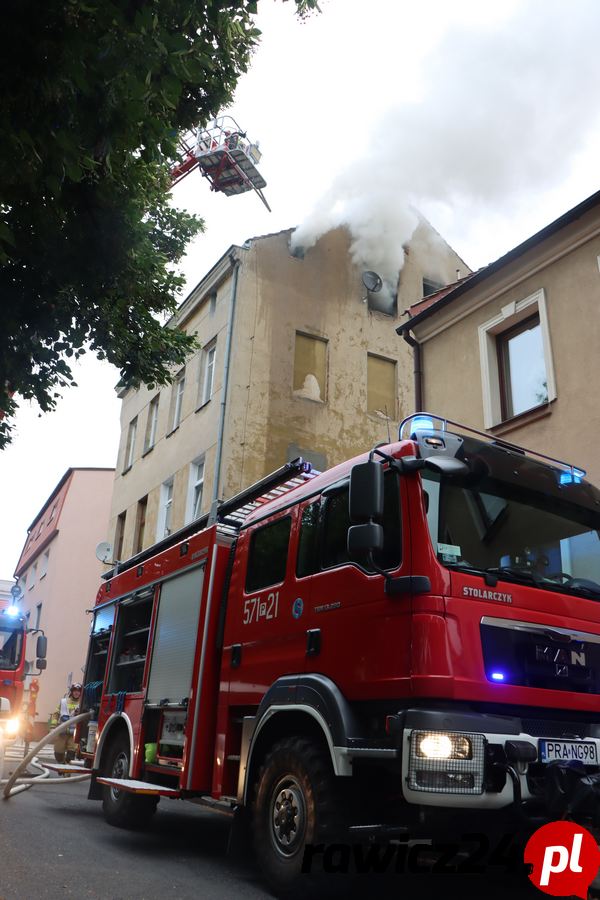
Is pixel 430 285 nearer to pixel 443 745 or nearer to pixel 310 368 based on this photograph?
pixel 310 368

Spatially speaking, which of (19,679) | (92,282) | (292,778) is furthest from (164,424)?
(292,778)

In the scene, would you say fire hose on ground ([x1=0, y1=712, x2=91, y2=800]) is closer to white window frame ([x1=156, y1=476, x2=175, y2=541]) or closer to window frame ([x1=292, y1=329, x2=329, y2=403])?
window frame ([x1=292, y1=329, x2=329, y2=403])

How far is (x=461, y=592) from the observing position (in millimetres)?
4430

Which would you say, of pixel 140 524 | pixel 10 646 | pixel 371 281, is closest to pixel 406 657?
pixel 10 646

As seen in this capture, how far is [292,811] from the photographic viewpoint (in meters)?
4.87

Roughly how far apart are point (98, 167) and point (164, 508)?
46.8 feet

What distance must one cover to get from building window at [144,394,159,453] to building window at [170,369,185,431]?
132 cm

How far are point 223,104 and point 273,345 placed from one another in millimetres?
10949

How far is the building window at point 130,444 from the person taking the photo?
23584 millimetres

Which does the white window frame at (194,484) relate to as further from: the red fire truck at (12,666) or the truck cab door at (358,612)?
the truck cab door at (358,612)

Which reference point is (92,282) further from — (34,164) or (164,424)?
(164,424)

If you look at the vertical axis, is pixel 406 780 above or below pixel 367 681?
below

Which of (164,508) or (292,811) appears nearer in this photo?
(292,811)

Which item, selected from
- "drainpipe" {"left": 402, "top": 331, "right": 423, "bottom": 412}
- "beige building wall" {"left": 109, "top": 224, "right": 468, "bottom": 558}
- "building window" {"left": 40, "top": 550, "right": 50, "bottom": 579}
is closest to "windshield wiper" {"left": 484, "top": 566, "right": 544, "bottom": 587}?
"drainpipe" {"left": 402, "top": 331, "right": 423, "bottom": 412}
